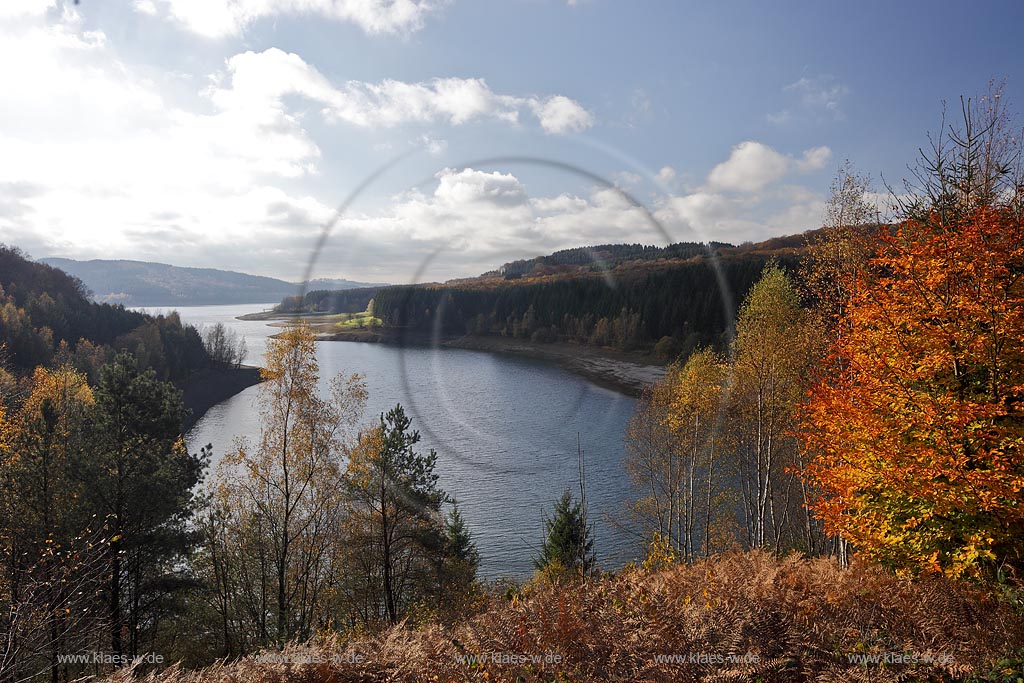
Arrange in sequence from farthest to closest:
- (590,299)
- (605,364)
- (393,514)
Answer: (605,364)
(590,299)
(393,514)

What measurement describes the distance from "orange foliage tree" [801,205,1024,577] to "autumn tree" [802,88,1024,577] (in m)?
0.02

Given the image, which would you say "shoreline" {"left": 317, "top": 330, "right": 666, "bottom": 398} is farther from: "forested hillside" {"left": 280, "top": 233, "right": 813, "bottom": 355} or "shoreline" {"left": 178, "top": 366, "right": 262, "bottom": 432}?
"shoreline" {"left": 178, "top": 366, "right": 262, "bottom": 432}

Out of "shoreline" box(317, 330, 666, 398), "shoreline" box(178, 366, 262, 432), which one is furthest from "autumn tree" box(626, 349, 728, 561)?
"shoreline" box(178, 366, 262, 432)

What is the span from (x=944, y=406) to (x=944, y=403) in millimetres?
76

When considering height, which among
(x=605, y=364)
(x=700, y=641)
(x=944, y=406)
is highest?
(x=944, y=406)

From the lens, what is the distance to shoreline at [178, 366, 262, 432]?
64.0 metres

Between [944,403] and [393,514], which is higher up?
[944,403]

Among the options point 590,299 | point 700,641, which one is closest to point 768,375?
point 700,641

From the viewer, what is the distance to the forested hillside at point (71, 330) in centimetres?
5856

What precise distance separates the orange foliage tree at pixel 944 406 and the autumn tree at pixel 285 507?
15596mm

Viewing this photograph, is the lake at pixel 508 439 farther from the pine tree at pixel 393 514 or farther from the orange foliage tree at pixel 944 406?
the orange foliage tree at pixel 944 406

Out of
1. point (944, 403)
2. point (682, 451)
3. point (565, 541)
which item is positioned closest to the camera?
point (944, 403)

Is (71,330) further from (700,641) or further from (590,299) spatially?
(700,641)

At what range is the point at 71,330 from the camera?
2817 inches
